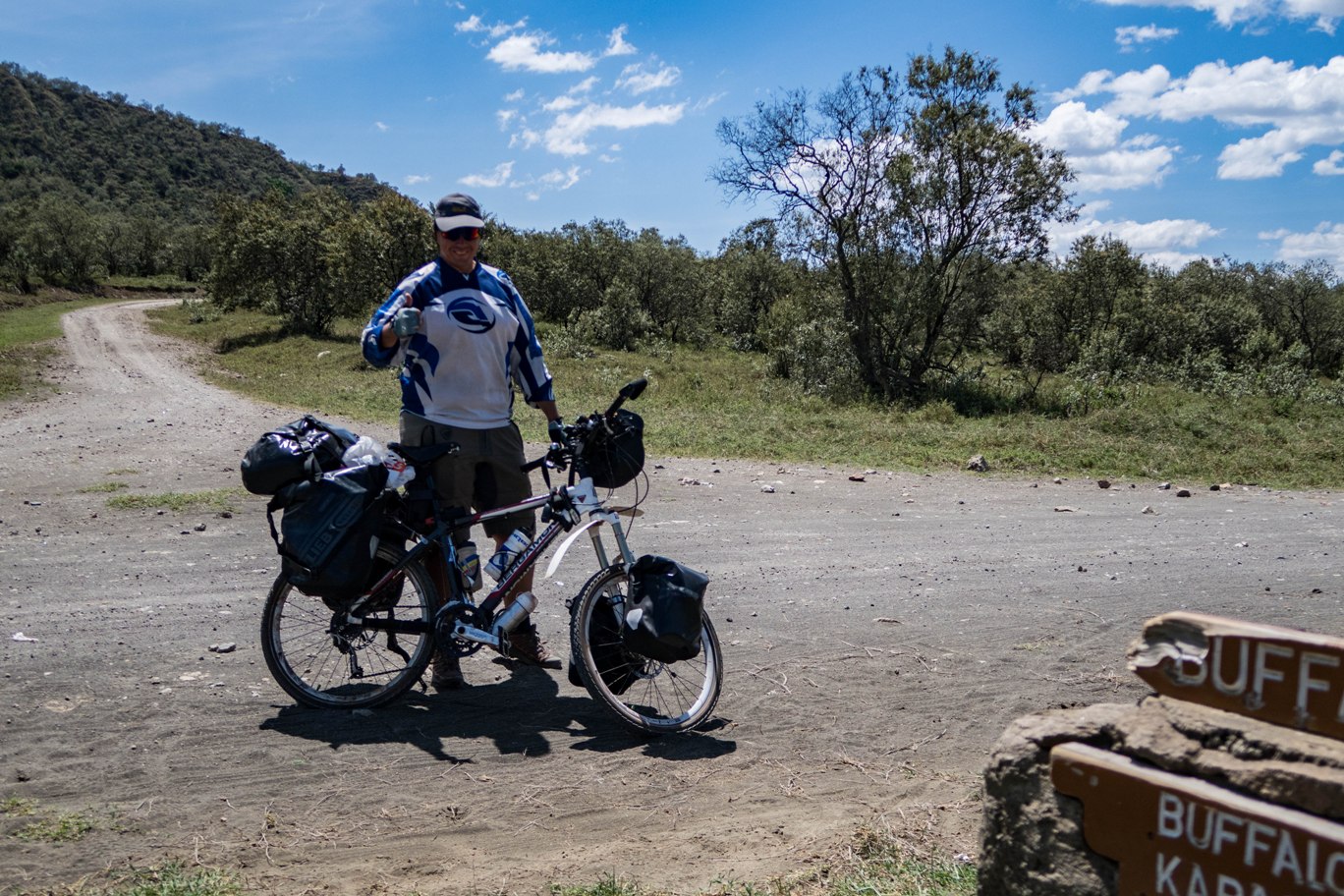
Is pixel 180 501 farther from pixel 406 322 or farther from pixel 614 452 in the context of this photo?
pixel 614 452

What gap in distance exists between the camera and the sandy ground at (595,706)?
11.3 feet

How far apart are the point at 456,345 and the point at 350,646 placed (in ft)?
4.86

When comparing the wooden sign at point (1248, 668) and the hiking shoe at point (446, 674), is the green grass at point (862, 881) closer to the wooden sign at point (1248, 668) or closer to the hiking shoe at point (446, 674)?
the wooden sign at point (1248, 668)

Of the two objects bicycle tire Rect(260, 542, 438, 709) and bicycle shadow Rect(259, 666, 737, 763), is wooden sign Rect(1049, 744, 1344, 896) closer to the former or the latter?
bicycle shadow Rect(259, 666, 737, 763)

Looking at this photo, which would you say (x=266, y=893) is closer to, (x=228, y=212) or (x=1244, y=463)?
(x=1244, y=463)

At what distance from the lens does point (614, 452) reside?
180 inches

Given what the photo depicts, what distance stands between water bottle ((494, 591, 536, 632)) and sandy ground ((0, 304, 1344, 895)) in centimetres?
42

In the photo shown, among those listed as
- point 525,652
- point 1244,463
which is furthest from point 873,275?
point 525,652

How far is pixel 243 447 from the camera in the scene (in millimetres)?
12281

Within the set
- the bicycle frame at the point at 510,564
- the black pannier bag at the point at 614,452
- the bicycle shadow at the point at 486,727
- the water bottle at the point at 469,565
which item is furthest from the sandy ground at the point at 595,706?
the black pannier bag at the point at 614,452

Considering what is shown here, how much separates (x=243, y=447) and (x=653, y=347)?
63.4 ft

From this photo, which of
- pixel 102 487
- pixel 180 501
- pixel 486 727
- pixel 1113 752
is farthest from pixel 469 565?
pixel 102 487

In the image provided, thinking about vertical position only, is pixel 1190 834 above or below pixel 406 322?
below

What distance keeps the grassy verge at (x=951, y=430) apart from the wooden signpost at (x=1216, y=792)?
1023cm
